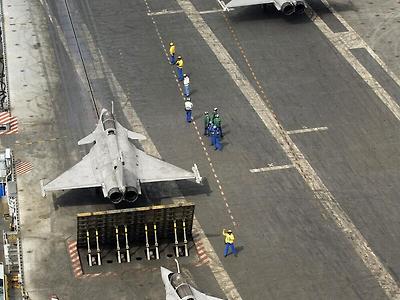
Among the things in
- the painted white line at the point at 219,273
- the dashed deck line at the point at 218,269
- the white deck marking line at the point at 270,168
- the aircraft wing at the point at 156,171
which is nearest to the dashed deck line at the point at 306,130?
the white deck marking line at the point at 270,168

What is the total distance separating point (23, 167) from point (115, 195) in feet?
28.4

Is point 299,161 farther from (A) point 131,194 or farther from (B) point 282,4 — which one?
(B) point 282,4

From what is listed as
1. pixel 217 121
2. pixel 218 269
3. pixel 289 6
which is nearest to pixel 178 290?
pixel 218 269

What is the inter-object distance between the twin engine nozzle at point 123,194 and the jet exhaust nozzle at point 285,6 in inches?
995

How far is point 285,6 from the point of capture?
6762 cm

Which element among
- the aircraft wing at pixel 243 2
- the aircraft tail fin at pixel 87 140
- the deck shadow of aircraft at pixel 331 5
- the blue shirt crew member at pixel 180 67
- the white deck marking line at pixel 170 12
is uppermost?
the aircraft tail fin at pixel 87 140

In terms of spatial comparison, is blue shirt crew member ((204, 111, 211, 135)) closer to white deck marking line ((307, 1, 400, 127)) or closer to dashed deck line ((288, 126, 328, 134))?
dashed deck line ((288, 126, 328, 134))

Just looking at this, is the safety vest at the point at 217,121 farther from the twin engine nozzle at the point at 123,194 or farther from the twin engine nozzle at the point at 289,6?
the twin engine nozzle at the point at 289,6

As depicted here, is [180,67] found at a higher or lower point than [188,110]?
higher

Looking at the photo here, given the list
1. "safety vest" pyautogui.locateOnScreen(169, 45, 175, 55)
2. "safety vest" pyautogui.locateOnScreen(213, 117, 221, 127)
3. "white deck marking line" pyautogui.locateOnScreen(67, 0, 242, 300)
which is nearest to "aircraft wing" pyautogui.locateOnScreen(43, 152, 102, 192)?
"white deck marking line" pyautogui.locateOnScreen(67, 0, 242, 300)

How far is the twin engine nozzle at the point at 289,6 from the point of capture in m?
67.6

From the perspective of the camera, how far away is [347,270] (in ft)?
153

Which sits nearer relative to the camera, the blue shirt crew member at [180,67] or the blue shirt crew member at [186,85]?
the blue shirt crew member at [186,85]

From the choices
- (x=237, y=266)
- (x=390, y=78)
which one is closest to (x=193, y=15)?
(x=390, y=78)
